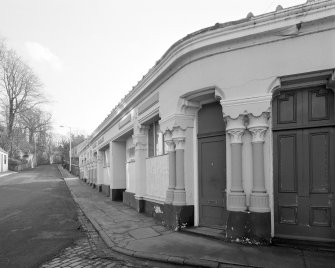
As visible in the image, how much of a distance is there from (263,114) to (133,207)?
311 inches

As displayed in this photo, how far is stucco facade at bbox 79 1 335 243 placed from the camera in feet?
19.6

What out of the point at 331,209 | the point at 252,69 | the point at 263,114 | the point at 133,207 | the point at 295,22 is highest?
the point at 295,22

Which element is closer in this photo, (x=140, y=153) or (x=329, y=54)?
(x=329, y=54)

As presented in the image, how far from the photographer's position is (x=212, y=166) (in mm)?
7516

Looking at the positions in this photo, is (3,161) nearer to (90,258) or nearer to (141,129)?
(141,129)

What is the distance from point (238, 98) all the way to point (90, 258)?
4265mm

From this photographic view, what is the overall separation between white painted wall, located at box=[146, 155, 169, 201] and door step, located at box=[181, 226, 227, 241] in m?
1.92

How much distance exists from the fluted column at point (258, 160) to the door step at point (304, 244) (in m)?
Answer: 0.69

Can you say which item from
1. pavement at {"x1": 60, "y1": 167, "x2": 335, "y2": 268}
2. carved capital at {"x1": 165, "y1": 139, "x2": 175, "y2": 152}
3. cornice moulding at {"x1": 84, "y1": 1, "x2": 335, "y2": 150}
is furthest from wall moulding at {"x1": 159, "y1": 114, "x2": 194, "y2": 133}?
pavement at {"x1": 60, "y1": 167, "x2": 335, "y2": 268}

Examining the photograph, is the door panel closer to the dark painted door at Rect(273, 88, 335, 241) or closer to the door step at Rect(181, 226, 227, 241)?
the door step at Rect(181, 226, 227, 241)

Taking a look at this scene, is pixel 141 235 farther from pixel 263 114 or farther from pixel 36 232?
pixel 263 114

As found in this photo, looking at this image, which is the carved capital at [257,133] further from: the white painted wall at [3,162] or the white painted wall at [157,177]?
the white painted wall at [3,162]

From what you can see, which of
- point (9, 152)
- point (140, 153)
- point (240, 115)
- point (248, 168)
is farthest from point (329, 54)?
point (9, 152)

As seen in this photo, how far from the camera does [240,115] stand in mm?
6477
